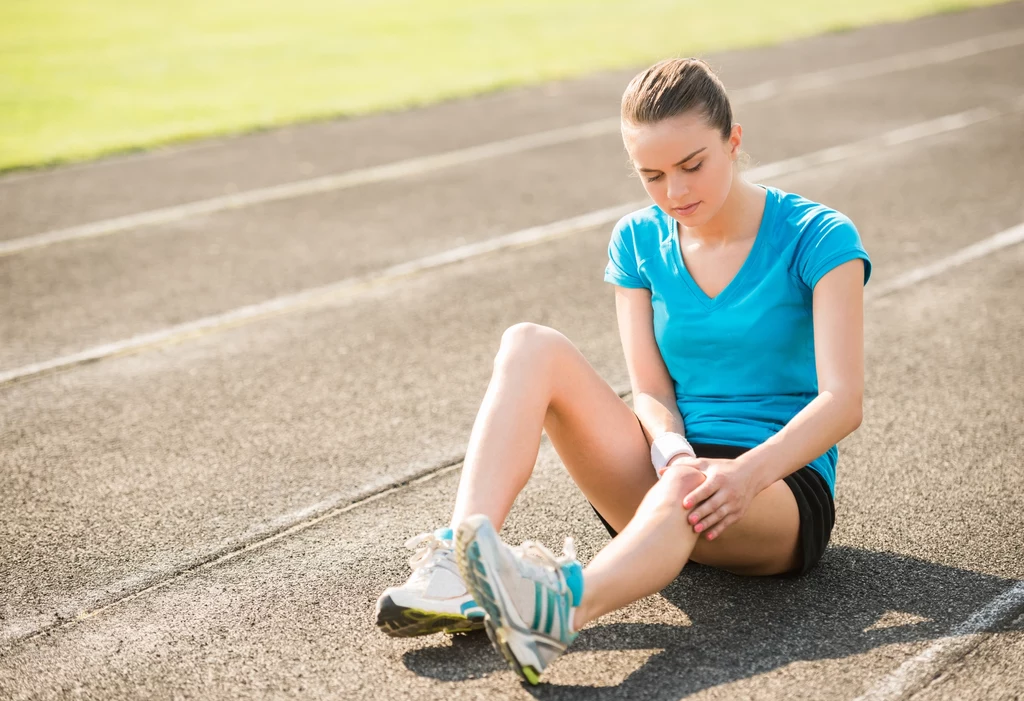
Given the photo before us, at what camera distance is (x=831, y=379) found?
3314mm

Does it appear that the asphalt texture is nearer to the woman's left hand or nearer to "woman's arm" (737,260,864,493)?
the woman's left hand

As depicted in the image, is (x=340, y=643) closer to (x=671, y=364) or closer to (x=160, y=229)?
(x=671, y=364)

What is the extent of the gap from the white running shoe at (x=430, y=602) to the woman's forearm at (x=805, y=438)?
0.90 metres

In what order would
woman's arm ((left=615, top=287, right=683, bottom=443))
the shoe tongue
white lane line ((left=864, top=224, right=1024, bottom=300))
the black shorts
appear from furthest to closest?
1. white lane line ((left=864, top=224, right=1024, bottom=300))
2. woman's arm ((left=615, top=287, right=683, bottom=443))
3. the black shorts
4. the shoe tongue

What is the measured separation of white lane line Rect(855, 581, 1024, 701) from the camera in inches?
120

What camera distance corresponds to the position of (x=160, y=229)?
861 cm

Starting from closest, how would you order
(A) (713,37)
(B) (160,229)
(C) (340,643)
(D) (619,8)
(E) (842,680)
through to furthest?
(E) (842,680) → (C) (340,643) → (B) (160,229) → (A) (713,37) → (D) (619,8)

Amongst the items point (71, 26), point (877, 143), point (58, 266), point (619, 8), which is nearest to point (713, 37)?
point (619, 8)

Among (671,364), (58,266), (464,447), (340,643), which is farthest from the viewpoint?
(58,266)

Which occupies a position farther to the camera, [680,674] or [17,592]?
[17,592]

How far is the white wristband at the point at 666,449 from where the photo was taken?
132 inches

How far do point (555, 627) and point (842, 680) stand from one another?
87 centimetres

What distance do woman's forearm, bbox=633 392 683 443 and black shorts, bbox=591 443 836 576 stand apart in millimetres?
118

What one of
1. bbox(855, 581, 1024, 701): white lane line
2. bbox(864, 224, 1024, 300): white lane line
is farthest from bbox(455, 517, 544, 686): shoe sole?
bbox(864, 224, 1024, 300): white lane line
